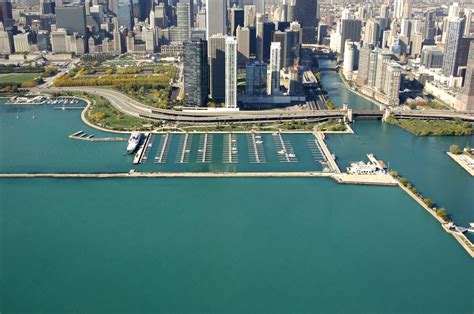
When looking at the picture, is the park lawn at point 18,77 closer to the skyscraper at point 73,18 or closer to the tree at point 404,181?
the skyscraper at point 73,18

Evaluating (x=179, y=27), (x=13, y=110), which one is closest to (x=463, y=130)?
(x=13, y=110)

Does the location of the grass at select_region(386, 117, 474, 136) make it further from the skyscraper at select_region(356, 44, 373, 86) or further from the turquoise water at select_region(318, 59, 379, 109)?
the skyscraper at select_region(356, 44, 373, 86)

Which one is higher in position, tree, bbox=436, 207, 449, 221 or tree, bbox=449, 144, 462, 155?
tree, bbox=449, 144, 462, 155

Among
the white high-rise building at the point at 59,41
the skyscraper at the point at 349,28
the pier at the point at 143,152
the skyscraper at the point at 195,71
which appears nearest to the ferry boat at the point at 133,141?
the pier at the point at 143,152

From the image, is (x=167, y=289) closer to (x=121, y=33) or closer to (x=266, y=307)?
(x=266, y=307)

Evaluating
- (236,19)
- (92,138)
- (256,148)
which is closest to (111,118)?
(92,138)

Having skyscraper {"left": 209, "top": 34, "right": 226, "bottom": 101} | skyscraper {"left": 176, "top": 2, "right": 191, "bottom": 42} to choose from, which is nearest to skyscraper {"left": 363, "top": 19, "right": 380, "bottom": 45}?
skyscraper {"left": 176, "top": 2, "right": 191, "bottom": 42}
